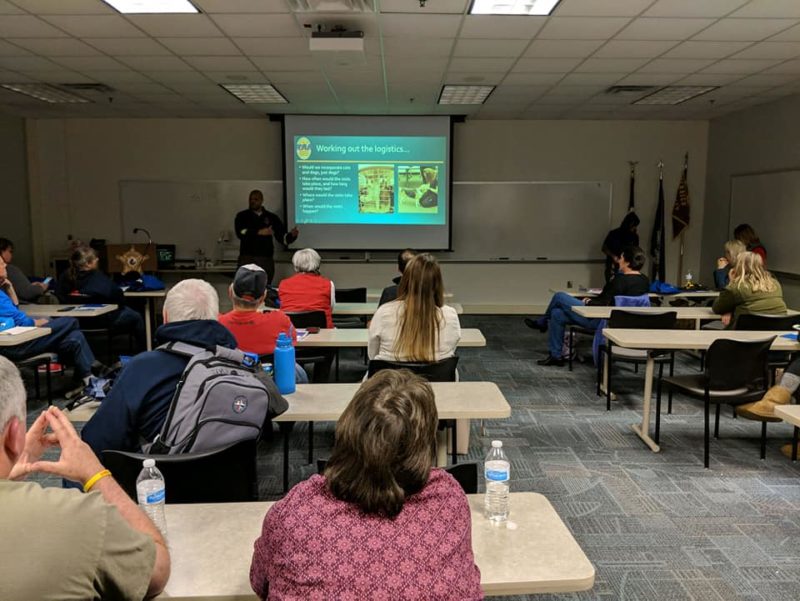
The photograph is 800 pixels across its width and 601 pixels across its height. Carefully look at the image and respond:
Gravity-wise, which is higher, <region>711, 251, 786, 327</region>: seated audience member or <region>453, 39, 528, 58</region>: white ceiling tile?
<region>453, 39, 528, 58</region>: white ceiling tile

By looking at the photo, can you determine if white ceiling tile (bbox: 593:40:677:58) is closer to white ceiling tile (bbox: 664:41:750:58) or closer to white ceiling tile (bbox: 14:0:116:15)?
white ceiling tile (bbox: 664:41:750:58)

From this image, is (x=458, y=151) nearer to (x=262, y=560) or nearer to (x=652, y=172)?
(x=652, y=172)

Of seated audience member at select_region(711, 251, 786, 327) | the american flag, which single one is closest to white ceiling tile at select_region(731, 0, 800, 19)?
seated audience member at select_region(711, 251, 786, 327)

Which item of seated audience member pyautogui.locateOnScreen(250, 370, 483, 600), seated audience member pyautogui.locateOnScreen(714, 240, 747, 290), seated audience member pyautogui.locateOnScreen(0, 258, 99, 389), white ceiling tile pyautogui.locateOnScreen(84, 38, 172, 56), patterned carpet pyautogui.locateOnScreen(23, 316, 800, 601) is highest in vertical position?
white ceiling tile pyautogui.locateOnScreen(84, 38, 172, 56)

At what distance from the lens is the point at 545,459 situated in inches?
154

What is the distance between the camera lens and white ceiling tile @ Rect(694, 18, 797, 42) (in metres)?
4.57

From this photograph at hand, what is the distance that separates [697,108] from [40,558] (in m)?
9.02

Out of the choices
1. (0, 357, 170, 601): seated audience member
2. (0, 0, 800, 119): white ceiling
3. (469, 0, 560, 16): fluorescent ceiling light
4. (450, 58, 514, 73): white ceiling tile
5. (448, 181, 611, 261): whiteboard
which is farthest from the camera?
(448, 181, 611, 261): whiteboard

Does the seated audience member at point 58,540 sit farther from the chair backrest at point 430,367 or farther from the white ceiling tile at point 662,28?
the white ceiling tile at point 662,28

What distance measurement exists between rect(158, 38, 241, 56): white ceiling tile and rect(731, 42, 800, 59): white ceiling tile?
4.50m

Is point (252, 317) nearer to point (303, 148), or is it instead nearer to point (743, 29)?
point (743, 29)

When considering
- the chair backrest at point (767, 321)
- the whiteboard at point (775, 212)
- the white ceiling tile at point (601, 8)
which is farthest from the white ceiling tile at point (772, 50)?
the chair backrest at point (767, 321)

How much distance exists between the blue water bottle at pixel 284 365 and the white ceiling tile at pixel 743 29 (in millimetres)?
4088

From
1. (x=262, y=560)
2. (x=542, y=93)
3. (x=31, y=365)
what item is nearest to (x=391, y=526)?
(x=262, y=560)
